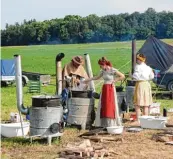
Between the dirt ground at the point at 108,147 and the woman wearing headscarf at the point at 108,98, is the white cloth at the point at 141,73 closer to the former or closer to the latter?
the woman wearing headscarf at the point at 108,98

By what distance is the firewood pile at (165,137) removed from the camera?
25.8 feet

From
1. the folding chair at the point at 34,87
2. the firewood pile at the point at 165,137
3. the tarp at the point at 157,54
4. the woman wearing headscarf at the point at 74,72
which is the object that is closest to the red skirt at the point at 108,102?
the woman wearing headscarf at the point at 74,72

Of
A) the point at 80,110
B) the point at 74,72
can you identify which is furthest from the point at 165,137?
the point at 74,72

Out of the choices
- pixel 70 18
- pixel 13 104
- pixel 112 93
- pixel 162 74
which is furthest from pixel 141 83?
pixel 70 18

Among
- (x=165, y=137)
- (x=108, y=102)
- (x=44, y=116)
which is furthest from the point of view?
(x=108, y=102)

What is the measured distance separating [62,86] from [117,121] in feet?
4.41

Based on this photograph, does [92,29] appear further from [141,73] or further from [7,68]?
[141,73]

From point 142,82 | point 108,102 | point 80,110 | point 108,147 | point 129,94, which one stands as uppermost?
point 142,82

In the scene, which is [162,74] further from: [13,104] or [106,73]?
[106,73]

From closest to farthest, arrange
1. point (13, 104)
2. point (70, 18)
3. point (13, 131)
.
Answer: point (13, 131), point (13, 104), point (70, 18)

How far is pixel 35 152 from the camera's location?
7047mm

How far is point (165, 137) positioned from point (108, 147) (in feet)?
3.82

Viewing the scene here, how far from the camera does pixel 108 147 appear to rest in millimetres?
7438

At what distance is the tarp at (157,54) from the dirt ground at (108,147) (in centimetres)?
1267
